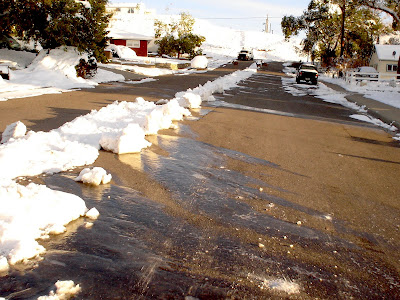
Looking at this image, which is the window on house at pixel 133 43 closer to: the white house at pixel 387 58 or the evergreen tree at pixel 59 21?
the white house at pixel 387 58

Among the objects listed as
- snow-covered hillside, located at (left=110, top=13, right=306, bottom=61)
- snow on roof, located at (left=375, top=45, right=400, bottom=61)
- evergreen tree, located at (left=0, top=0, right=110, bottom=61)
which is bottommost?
evergreen tree, located at (left=0, top=0, right=110, bottom=61)

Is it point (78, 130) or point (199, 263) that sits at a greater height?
point (78, 130)

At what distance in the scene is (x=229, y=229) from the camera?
183 inches

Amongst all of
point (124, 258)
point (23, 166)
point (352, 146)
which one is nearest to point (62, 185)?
point (23, 166)

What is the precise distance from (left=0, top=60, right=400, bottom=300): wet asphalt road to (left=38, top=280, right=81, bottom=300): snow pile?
0.07 m

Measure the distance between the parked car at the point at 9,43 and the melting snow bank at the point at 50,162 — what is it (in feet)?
55.6

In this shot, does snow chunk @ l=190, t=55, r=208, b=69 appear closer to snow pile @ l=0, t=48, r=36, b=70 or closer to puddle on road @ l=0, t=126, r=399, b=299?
snow pile @ l=0, t=48, r=36, b=70

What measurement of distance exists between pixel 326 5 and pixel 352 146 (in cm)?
5773

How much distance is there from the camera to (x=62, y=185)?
18.6ft

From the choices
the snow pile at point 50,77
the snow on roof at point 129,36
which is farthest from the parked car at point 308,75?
the snow on roof at point 129,36

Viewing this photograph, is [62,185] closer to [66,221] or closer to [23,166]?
[23,166]

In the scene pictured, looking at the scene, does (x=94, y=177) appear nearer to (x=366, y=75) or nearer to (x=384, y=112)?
(x=384, y=112)

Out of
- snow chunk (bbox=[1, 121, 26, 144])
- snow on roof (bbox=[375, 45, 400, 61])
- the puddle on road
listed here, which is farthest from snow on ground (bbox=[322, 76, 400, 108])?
snow on roof (bbox=[375, 45, 400, 61])

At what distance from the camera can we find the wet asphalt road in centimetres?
351
